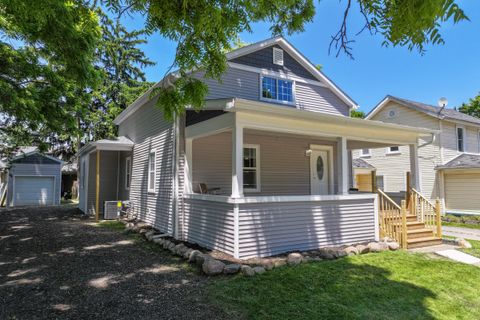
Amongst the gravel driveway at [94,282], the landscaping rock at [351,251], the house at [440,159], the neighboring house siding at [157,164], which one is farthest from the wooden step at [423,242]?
the house at [440,159]

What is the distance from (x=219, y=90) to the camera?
9383 mm

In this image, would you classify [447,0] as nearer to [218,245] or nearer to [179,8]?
[179,8]

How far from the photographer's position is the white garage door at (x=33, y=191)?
67.7 feet

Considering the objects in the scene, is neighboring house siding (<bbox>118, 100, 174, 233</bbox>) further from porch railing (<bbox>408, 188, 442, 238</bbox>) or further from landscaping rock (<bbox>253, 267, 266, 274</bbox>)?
porch railing (<bbox>408, 188, 442, 238</bbox>)

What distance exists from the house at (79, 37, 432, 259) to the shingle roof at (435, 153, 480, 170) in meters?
6.92

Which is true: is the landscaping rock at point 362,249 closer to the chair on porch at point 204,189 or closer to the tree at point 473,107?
the chair on porch at point 204,189

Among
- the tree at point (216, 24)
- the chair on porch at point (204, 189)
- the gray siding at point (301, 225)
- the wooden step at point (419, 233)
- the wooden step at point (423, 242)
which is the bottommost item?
the wooden step at point (423, 242)

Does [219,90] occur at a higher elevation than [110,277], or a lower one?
higher

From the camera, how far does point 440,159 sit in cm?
1638

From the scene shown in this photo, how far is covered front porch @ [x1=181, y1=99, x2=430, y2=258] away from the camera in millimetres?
6328

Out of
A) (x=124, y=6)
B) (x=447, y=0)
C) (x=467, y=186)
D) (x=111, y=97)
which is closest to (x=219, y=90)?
(x=124, y=6)

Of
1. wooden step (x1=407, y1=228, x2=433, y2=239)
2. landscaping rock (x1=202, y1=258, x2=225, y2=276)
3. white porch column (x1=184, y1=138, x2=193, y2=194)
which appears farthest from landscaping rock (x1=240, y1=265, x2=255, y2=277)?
wooden step (x1=407, y1=228, x2=433, y2=239)

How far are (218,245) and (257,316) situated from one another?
9.23 feet

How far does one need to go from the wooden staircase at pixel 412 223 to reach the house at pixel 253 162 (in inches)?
20.2
